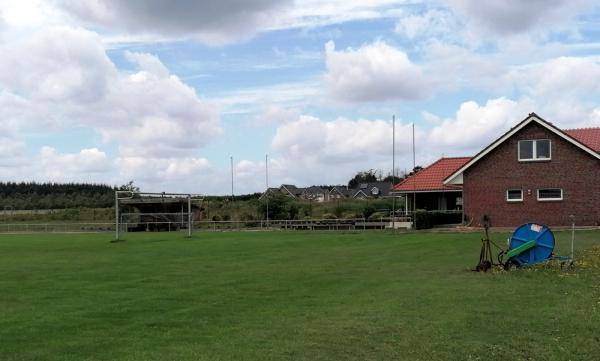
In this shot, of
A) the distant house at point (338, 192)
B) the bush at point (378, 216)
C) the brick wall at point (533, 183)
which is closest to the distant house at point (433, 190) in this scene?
the bush at point (378, 216)

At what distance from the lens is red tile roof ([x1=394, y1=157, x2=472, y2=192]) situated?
45281 millimetres

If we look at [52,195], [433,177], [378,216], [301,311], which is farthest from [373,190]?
[301,311]

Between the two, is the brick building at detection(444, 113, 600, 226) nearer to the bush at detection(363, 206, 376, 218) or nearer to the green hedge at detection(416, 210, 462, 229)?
the green hedge at detection(416, 210, 462, 229)

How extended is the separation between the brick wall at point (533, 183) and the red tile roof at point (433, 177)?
5.03 meters

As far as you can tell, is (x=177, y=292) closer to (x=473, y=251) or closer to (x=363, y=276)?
(x=363, y=276)

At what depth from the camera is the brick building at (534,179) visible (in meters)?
36.6

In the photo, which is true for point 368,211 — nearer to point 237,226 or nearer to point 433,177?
point 433,177

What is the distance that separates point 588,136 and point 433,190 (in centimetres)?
1032

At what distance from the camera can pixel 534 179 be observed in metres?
37.6

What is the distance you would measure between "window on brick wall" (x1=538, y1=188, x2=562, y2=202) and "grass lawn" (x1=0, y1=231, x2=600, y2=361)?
18630 mm

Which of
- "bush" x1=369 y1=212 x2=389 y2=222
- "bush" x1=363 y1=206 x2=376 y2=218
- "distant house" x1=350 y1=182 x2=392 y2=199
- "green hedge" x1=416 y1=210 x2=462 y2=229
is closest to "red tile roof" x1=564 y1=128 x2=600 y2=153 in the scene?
"green hedge" x1=416 y1=210 x2=462 y2=229

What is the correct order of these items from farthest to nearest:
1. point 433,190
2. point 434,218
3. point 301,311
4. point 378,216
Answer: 1. point 378,216
2. point 433,190
3. point 434,218
4. point 301,311

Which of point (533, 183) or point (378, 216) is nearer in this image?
point (533, 183)

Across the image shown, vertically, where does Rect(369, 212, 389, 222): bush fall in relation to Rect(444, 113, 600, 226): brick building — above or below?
below
